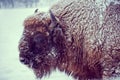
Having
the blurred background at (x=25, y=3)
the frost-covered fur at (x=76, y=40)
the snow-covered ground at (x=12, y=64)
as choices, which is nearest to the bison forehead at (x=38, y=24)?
the frost-covered fur at (x=76, y=40)

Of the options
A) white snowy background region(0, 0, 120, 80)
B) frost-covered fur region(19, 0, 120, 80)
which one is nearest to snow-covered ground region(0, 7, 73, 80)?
white snowy background region(0, 0, 120, 80)

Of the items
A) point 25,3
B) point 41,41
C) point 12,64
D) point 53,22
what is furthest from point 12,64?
point 53,22

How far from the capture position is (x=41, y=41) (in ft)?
7.59

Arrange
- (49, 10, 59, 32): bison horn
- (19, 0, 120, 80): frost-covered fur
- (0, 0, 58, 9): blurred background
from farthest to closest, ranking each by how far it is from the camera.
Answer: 1. (0, 0, 58, 9): blurred background
2. (49, 10, 59, 32): bison horn
3. (19, 0, 120, 80): frost-covered fur

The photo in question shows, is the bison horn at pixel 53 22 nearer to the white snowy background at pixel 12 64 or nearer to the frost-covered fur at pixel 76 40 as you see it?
the frost-covered fur at pixel 76 40

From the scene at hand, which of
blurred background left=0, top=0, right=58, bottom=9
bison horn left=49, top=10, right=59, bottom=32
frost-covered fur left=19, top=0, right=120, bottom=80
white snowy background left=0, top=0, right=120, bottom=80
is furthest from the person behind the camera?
blurred background left=0, top=0, right=58, bottom=9

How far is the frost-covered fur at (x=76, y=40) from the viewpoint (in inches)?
84.5

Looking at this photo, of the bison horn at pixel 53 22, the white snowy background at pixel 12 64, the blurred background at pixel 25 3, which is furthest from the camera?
the blurred background at pixel 25 3

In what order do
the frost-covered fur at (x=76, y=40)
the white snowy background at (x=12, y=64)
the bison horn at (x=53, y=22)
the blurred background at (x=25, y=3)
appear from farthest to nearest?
the blurred background at (x=25, y=3) → the white snowy background at (x=12, y=64) → the bison horn at (x=53, y=22) → the frost-covered fur at (x=76, y=40)

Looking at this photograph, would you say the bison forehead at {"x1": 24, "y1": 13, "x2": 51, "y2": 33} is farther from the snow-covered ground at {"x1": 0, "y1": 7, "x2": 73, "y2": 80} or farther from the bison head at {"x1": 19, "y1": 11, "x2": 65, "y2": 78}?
the snow-covered ground at {"x1": 0, "y1": 7, "x2": 73, "y2": 80}

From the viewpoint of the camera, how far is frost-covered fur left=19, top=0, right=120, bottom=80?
2.15m

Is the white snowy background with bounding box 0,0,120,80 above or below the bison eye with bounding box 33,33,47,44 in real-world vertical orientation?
below

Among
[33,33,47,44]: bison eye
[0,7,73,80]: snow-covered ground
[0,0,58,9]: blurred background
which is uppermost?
[33,33,47,44]: bison eye

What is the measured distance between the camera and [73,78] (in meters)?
2.41
